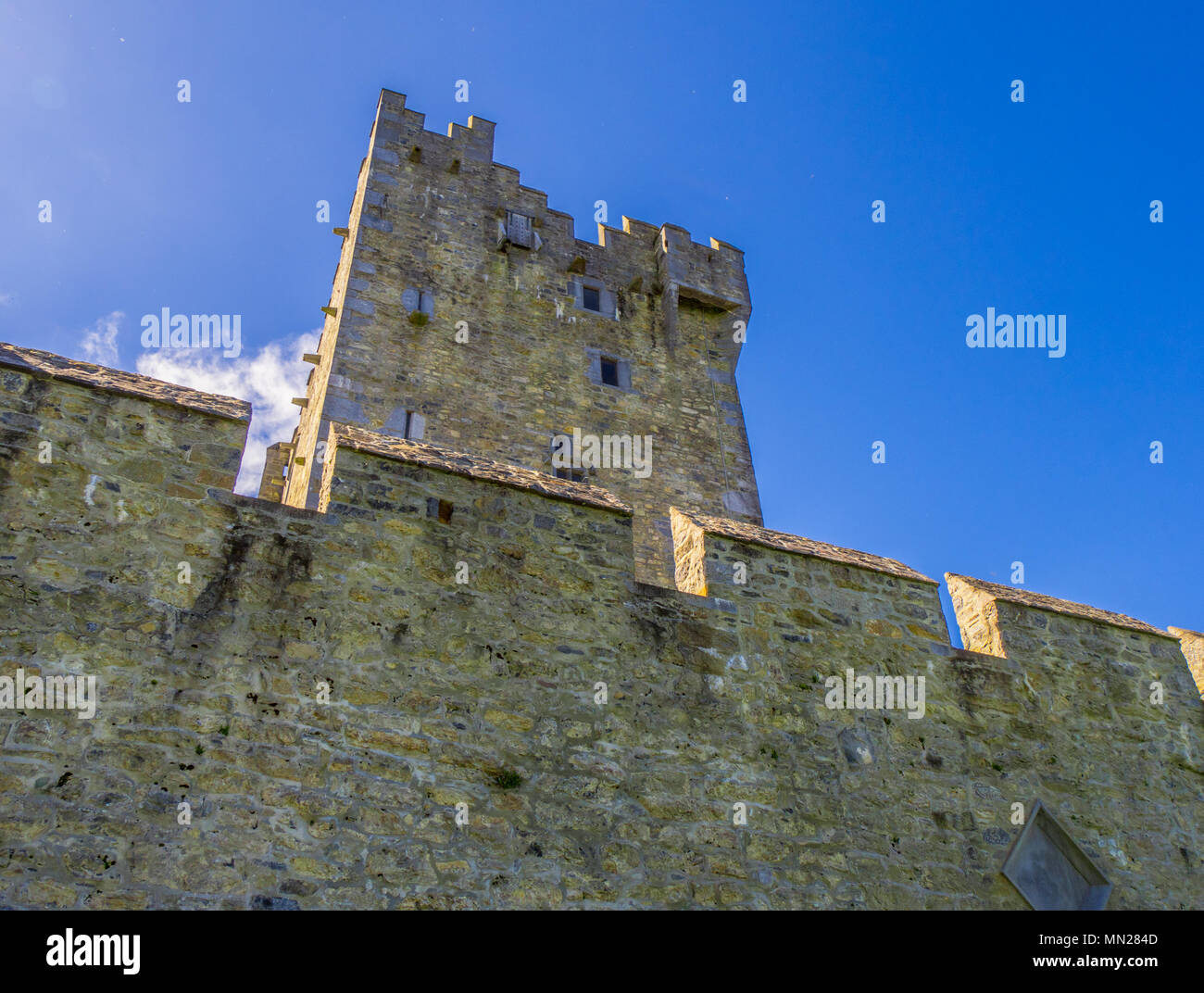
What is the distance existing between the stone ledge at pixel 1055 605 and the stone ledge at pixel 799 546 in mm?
553

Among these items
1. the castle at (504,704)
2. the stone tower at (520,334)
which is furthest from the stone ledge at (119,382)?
the stone tower at (520,334)

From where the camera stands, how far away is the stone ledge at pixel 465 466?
616cm

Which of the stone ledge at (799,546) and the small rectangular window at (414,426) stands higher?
the small rectangular window at (414,426)

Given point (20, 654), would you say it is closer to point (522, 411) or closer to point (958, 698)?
point (958, 698)

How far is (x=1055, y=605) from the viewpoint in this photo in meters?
7.84

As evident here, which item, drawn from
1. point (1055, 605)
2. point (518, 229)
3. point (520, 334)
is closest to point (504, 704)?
point (1055, 605)

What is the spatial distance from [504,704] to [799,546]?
270cm

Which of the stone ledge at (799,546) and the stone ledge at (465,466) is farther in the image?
the stone ledge at (799,546)

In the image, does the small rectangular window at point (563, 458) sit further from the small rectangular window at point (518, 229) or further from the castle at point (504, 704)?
the castle at point (504, 704)

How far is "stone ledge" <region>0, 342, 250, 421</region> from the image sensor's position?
5.41m

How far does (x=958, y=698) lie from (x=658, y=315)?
10507 mm

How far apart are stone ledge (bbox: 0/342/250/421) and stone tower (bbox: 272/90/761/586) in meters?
5.43

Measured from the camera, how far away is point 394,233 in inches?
574
